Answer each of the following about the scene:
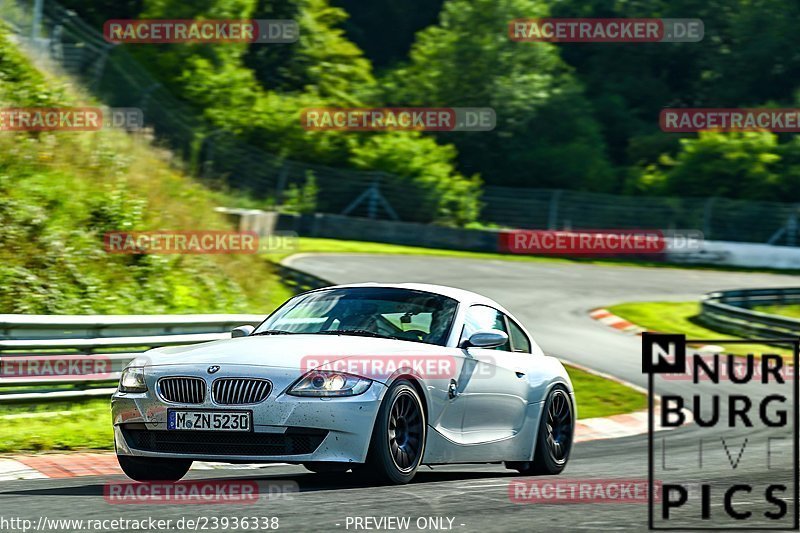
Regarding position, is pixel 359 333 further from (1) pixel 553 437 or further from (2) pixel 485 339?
(1) pixel 553 437

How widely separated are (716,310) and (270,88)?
1103 inches

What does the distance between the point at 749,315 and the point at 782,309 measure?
16.0 feet

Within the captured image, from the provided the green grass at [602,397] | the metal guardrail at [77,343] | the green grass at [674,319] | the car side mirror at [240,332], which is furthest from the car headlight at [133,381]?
the green grass at [674,319]

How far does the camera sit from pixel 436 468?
396 inches

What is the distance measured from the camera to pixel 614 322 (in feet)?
80.8

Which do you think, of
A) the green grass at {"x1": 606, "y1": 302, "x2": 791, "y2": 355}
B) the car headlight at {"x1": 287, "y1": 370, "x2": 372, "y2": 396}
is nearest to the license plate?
the car headlight at {"x1": 287, "y1": 370, "x2": 372, "y2": 396}

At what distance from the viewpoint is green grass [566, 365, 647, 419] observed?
50.9 feet

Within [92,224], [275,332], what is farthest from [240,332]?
[92,224]

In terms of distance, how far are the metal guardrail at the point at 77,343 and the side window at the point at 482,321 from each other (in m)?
3.81

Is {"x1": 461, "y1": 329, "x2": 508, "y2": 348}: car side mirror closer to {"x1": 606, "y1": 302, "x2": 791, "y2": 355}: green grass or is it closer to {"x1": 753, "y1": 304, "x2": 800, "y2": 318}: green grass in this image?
{"x1": 606, "y1": 302, "x2": 791, "y2": 355}: green grass

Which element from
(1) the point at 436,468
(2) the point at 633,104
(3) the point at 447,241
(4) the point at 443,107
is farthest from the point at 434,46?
(1) the point at 436,468

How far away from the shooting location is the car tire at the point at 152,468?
774 centimetres

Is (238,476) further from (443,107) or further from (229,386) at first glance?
(443,107)

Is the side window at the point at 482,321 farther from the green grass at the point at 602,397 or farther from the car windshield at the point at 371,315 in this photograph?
the green grass at the point at 602,397
